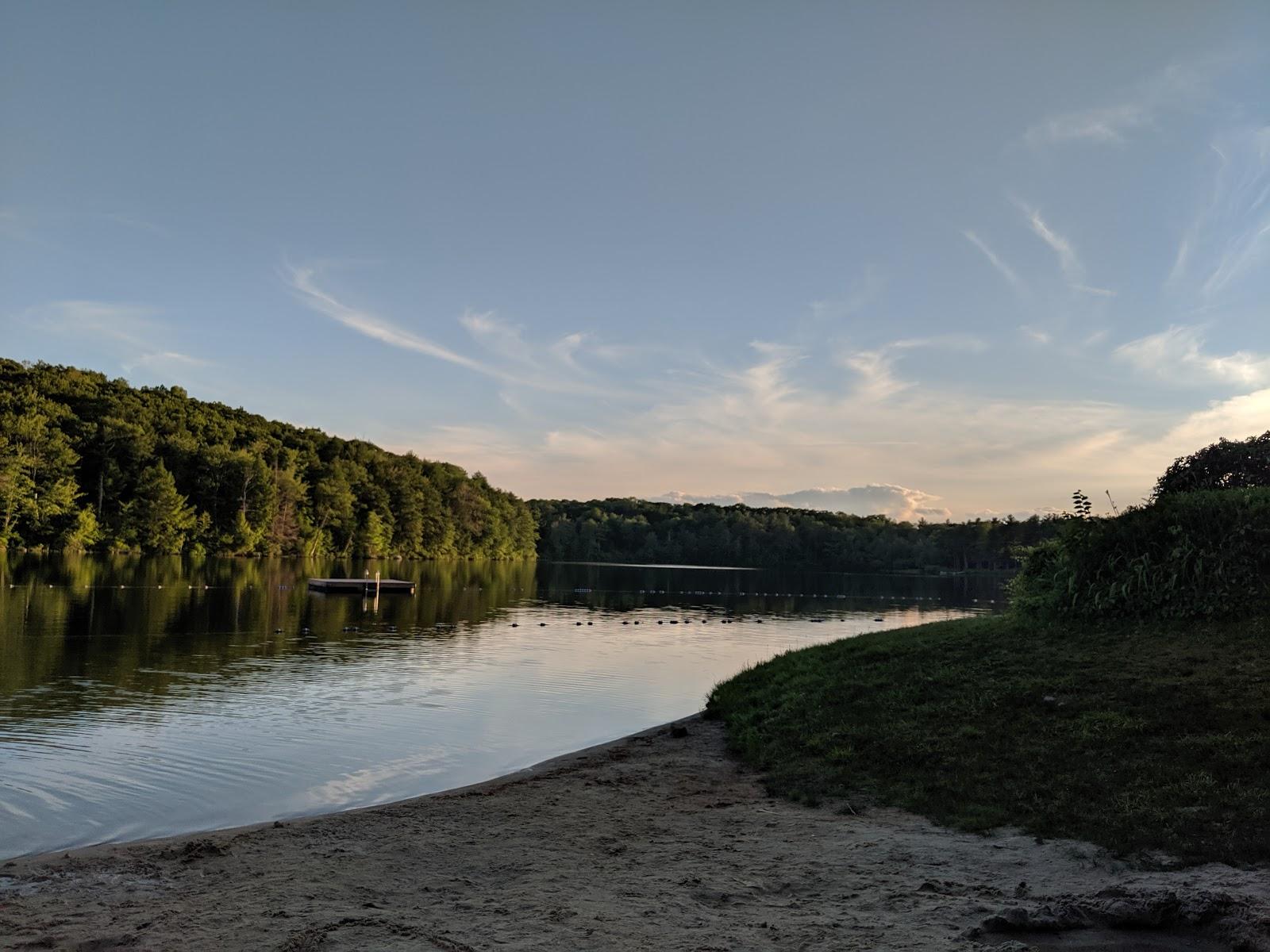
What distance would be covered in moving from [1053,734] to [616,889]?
6.53m

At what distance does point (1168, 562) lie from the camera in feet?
51.1

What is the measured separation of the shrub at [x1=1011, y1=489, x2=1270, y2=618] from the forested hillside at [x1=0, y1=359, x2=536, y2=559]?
89.4 metres

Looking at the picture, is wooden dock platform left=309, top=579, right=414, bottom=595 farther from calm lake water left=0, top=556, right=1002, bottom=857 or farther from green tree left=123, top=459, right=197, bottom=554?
green tree left=123, top=459, right=197, bottom=554

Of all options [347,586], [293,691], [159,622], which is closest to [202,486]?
[347,586]

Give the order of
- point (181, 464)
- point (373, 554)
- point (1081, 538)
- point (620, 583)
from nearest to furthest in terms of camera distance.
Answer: point (1081, 538), point (620, 583), point (181, 464), point (373, 554)

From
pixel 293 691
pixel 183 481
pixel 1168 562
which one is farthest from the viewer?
pixel 183 481

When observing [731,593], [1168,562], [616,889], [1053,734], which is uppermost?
[1168,562]

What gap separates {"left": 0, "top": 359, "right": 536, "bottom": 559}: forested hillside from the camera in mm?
84188

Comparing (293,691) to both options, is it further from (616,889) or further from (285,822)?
(616,889)

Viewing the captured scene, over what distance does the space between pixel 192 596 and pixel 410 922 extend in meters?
45.3

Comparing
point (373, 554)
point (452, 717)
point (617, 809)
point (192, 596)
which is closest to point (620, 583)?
point (192, 596)

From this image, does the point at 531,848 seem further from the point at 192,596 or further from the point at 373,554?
the point at 373,554

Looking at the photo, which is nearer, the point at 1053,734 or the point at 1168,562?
the point at 1053,734

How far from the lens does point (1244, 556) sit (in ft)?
48.6
